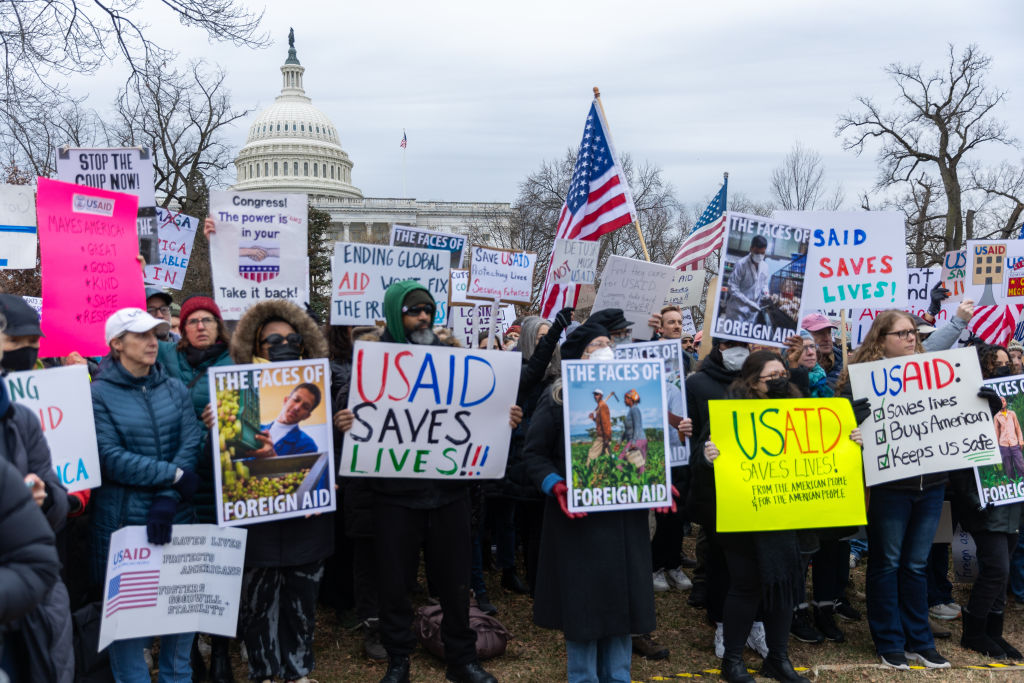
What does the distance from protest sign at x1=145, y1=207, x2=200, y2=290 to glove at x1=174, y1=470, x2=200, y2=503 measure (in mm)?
4100

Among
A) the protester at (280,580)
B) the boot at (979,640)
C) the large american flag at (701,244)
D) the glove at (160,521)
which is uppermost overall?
the large american flag at (701,244)

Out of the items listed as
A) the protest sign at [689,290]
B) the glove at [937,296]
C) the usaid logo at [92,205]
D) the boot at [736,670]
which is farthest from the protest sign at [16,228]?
the glove at [937,296]

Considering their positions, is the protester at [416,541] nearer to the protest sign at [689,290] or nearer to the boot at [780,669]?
the boot at [780,669]

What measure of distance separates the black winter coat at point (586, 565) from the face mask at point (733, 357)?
1230mm

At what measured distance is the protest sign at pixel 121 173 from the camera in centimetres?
662

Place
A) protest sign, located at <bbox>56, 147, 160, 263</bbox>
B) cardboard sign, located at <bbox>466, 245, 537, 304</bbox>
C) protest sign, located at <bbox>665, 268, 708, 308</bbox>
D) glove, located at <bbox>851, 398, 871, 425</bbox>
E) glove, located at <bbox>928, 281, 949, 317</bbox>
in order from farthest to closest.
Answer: protest sign, located at <bbox>665, 268, 708, 308</bbox> < cardboard sign, located at <bbox>466, 245, 537, 304</bbox> < glove, located at <bbox>928, 281, 949, 317</bbox> < protest sign, located at <bbox>56, 147, 160, 263</bbox> < glove, located at <bbox>851, 398, 871, 425</bbox>

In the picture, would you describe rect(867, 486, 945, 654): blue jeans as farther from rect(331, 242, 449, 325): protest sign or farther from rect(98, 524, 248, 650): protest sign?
rect(98, 524, 248, 650): protest sign

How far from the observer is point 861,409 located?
17.1 ft

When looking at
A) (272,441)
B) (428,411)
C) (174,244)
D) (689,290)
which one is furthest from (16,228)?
(689,290)

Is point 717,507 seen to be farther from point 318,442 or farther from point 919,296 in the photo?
point 919,296

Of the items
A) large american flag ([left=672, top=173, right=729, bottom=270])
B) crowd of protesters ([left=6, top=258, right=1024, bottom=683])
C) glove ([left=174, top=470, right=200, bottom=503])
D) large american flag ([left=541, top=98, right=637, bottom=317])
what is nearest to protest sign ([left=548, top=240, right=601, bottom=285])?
large american flag ([left=541, top=98, right=637, bottom=317])

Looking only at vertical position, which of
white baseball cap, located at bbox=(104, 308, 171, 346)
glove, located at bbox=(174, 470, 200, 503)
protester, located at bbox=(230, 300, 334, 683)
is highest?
white baseball cap, located at bbox=(104, 308, 171, 346)

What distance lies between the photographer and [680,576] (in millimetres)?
6965

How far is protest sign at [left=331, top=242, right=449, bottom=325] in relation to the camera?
20.4 feet
